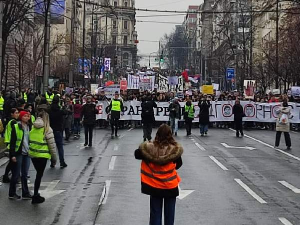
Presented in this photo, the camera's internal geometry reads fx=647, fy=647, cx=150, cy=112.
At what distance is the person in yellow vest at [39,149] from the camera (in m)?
11.6

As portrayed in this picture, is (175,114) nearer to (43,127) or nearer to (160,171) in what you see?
(43,127)

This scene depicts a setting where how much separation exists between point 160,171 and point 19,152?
189 inches

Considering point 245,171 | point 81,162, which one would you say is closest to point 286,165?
point 245,171

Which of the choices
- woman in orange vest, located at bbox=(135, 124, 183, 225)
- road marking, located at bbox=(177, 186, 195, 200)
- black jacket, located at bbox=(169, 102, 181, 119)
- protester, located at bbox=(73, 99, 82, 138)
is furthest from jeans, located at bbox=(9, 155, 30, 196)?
black jacket, located at bbox=(169, 102, 181, 119)

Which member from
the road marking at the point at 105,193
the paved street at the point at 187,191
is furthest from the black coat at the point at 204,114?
the road marking at the point at 105,193

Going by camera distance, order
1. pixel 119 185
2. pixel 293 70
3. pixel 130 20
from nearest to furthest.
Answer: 1. pixel 119 185
2. pixel 293 70
3. pixel 130 20

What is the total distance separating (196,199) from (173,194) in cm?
414

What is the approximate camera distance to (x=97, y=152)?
2053 cm

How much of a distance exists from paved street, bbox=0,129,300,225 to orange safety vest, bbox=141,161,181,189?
210 centimetres

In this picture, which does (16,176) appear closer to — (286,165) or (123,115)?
(286,165)

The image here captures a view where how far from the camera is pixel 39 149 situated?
38.5ft

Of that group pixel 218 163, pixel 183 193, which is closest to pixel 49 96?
pixel 218 163

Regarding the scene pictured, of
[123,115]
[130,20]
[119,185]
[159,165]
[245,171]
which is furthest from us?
Result: [130,20]

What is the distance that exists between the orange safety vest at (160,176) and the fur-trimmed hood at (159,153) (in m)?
0.10
